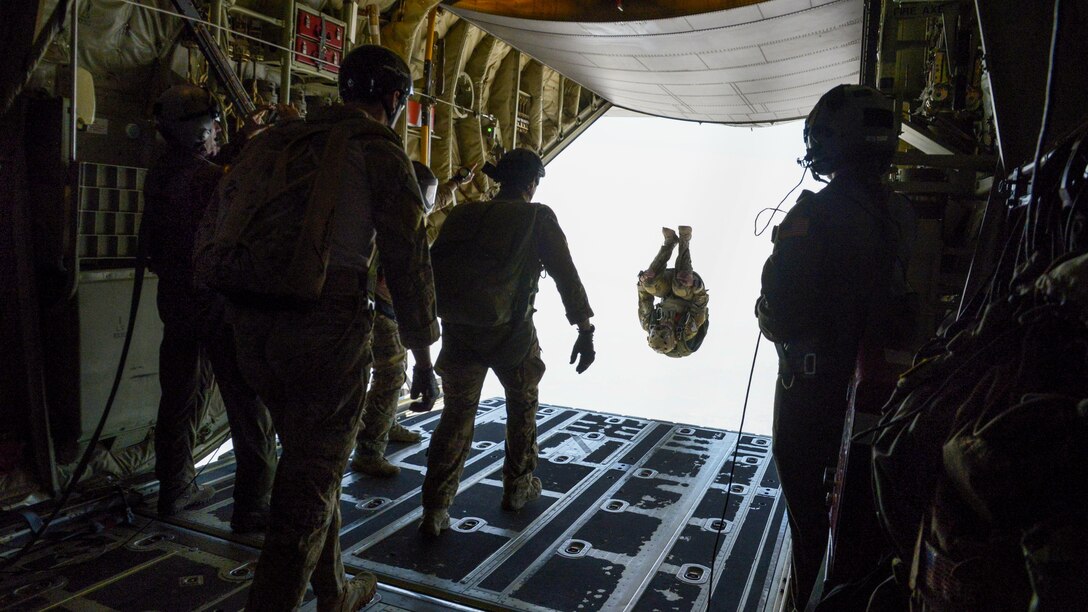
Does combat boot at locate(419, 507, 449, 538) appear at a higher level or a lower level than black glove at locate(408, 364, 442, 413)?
lower

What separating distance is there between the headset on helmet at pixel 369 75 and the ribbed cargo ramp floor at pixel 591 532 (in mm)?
1848

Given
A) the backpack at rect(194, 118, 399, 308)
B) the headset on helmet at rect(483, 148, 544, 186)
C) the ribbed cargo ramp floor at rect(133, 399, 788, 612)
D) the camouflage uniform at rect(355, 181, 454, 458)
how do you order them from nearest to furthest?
the backpack at rect(194, 118, 399, 308)
the ribbed cargo ramp floor at rect(133, 399, 788, 612)
the headset on helmet at rect(483, 148, 544, 186)
the camouflage uniform at rect(355, 181, 454, 458)

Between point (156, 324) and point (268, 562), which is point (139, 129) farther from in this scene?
point (268, 562)

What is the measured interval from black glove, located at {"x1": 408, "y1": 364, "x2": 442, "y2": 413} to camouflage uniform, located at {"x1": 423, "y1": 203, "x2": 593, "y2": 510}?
34.7 inches

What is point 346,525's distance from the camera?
3.35 meters

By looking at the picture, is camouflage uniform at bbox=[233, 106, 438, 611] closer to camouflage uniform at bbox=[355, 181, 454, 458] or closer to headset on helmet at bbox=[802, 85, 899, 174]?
headset on helmet at bbox=[802, 85, 899, 174]

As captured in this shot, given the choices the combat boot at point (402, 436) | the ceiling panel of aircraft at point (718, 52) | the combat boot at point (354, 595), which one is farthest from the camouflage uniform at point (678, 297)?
the combat boot at point (354, 595)

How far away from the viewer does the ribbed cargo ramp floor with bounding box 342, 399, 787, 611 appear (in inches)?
109

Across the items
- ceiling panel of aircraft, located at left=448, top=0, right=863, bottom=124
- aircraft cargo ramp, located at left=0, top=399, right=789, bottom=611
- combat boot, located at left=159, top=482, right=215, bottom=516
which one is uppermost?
ceiling panel of aircraft, located at left=448, top=0, right=863, bottom=124

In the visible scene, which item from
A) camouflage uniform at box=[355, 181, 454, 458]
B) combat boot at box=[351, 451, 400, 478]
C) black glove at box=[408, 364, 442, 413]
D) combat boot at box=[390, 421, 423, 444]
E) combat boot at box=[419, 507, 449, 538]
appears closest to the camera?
black glove at box=[408, 364, 442, 413]

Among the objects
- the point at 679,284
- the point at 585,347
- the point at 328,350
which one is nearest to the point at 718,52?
the point at 679,284

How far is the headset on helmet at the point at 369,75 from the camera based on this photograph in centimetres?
228

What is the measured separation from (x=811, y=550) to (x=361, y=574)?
63.1 inches

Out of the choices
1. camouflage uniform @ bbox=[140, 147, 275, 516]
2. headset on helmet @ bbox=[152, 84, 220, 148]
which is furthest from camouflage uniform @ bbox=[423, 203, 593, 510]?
headset on helmet @ bbox=[152, 84, 220, 148]
